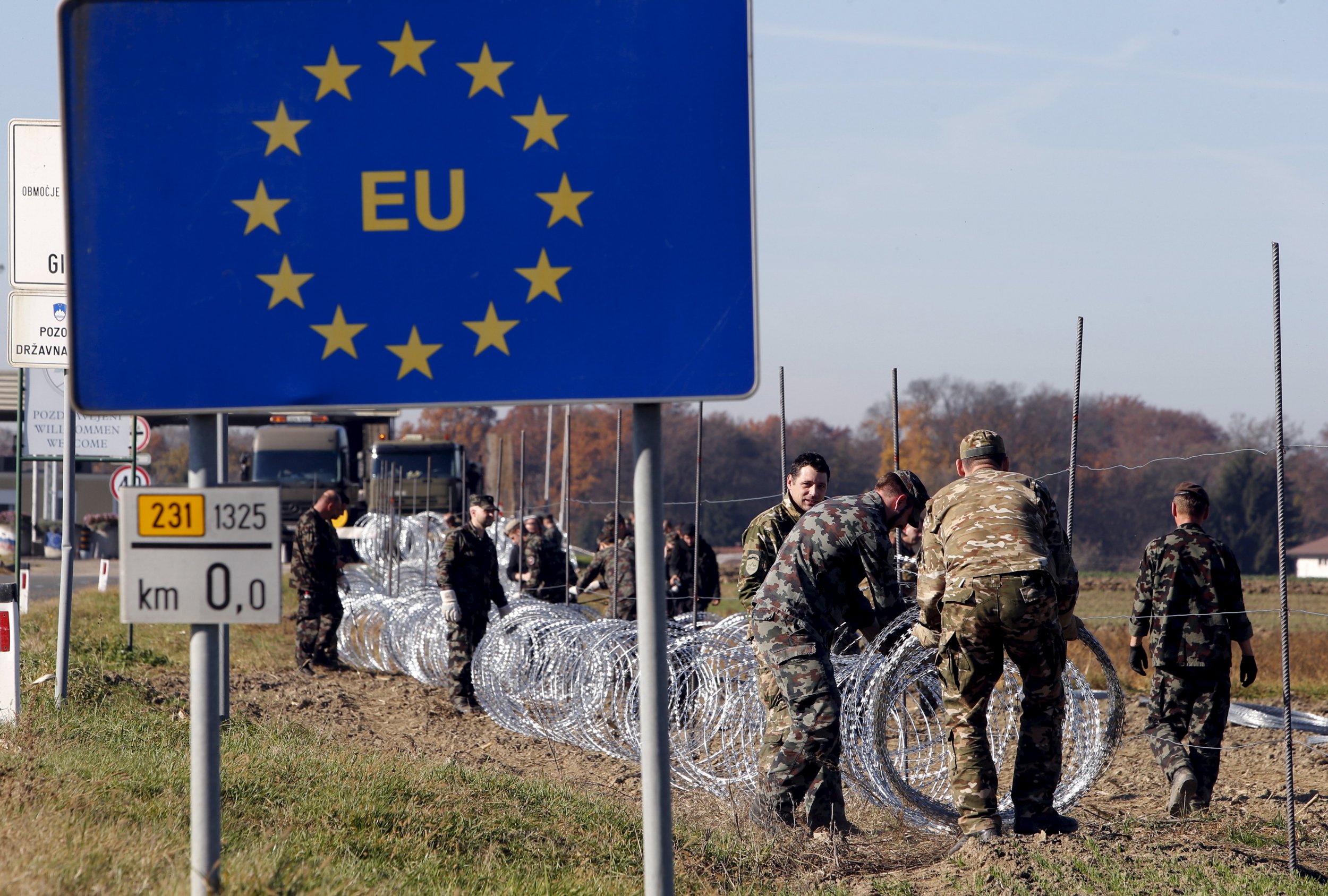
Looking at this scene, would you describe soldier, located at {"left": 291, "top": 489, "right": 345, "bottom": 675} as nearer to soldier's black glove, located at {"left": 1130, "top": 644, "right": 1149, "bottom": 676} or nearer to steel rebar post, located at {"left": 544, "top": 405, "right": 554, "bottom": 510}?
steel rebar post, located at {"left": 544, "top": 405, "right": 554, "bottom": 510}

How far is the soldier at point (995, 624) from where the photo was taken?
19.1 feet

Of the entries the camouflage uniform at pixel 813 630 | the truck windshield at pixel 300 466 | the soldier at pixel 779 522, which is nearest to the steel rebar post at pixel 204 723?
the camouflage uniform at pixel 813 630

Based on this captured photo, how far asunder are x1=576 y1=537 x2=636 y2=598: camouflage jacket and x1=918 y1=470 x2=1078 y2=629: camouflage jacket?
679 centimetres

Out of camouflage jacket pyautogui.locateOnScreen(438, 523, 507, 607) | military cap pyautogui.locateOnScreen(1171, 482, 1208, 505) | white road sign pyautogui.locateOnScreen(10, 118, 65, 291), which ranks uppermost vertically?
white road sign pyautogui.locateOnScreen(10, 118, 65, 291)

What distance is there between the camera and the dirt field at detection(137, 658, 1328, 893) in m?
5.71

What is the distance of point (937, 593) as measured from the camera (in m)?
6.08

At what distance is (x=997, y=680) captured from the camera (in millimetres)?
6102

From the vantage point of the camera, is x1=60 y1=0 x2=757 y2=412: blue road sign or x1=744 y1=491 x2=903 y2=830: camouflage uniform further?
x1=744 y1=491 x2=903 y2=830: camouflage uniform

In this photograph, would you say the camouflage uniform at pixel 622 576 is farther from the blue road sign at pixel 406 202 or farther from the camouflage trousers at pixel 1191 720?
the blue road sign at pixel 406 202

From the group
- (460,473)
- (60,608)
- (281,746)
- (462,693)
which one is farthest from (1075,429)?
(460,473)

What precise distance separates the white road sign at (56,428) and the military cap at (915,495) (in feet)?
35.6

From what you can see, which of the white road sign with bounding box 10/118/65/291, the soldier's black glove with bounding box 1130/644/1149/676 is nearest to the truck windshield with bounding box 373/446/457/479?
the white road sign with bounding box 10/118/65/291

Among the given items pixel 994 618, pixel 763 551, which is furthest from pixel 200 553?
pixel 763 551

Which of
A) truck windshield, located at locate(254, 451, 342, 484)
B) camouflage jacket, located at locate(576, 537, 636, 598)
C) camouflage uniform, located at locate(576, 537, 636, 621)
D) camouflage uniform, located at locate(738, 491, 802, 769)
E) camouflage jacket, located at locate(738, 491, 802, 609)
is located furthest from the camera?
truck windshield, located at locate(254, 451, 342, 484)
